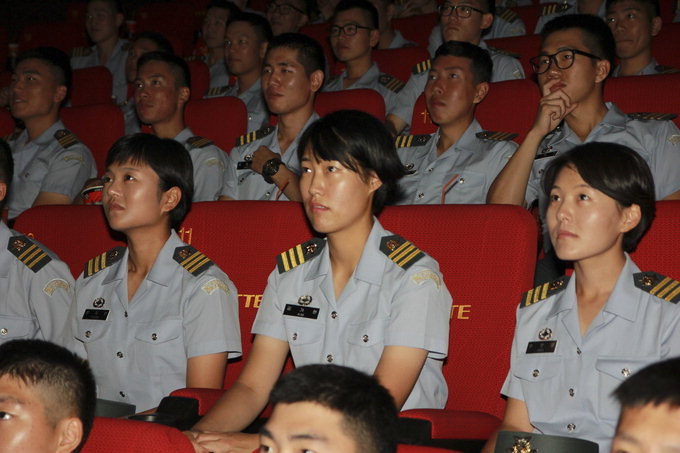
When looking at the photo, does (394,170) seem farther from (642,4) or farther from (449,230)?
(642,4)

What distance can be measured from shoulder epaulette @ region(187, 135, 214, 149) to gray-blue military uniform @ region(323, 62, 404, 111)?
2.95 ft

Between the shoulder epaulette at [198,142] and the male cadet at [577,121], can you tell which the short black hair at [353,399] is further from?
the shoulder epaulette at [198,142]

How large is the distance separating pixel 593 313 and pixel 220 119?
2377mm

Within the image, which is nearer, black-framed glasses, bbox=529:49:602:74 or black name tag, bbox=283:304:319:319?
black name tag, bbox=283:304:319:319

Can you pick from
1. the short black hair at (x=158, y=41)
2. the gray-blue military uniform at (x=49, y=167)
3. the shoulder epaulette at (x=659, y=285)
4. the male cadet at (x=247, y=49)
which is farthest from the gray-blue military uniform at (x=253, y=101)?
the shoulder epaulette at (x=659, y=285)

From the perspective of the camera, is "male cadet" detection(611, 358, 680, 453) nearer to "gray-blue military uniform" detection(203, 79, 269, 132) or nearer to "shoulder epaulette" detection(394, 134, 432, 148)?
"shoulder epaulette" detection(394, 134, 432, 148)

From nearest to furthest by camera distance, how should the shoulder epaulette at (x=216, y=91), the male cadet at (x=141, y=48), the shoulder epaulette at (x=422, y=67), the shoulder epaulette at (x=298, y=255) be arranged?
the shoulder epaulette at (x=298, y=255) → the shoulder epaulette at (x=422, y=67) → the male cadet at (x=141, y=48) → the shoulder epaulette at (x=216, y=91)

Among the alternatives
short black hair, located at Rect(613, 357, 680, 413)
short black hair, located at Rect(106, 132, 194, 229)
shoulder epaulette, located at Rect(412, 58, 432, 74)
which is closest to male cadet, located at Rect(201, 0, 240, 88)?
shoulder epaulette, located at Rect(412, 58, 432, 74)

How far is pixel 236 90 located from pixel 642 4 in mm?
2121

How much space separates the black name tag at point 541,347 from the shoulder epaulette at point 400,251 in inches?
13.1

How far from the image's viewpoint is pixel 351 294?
221 cm

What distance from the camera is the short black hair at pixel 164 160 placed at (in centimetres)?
261

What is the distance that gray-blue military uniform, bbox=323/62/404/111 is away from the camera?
432cm

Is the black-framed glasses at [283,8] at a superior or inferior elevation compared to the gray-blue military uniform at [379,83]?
superior
